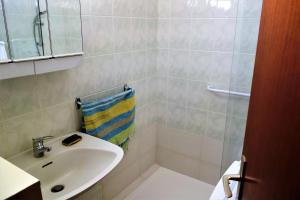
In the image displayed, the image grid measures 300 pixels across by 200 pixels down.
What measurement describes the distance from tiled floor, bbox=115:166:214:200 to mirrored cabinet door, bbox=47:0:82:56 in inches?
58.2

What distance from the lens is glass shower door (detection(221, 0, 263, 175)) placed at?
1656mm

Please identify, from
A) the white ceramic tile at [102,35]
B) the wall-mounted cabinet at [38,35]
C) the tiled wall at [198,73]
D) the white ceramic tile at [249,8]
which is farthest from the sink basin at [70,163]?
the white ceramic tile at [249,8]

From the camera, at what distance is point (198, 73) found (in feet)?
7.25

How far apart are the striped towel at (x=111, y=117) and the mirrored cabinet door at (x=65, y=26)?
40cm

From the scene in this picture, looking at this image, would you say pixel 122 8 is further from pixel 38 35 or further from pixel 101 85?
pixel 38 35

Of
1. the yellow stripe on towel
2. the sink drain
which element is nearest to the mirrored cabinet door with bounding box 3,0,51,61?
the yellow stripe on towel

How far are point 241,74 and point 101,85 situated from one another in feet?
3.48

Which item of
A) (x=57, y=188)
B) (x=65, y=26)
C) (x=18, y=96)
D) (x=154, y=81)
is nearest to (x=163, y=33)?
(x=154, y=81)

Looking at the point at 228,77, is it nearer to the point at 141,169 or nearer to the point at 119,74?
the point at 119,74

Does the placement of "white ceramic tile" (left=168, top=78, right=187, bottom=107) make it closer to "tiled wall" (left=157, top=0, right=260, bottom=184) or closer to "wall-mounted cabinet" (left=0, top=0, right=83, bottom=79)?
"tiled wall" (left=157, top=0, right=260, bottom=184)

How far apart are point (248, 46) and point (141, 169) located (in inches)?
62.9

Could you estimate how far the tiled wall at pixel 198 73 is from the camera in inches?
74.9

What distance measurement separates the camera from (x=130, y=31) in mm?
1976

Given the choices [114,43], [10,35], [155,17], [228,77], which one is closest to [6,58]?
[10,35]
